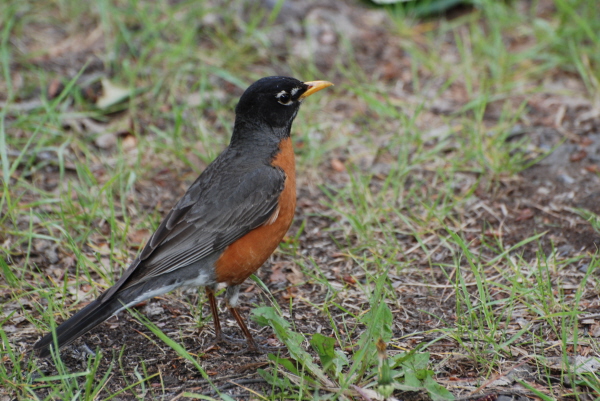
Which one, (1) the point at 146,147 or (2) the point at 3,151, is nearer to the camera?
(2) the point at 3,151

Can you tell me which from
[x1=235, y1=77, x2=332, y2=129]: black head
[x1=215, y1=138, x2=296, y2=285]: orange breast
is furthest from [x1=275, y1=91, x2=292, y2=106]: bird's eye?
[x1=215, y1=138, x2=296, y2=285]: orange breast

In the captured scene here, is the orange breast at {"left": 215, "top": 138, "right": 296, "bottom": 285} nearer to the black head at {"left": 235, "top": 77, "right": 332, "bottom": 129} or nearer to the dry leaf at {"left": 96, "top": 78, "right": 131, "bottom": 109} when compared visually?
the black head at {"left": 235, "top": 77, "right": 332, "bottom": 129}

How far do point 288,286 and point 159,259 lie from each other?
3.11 ft

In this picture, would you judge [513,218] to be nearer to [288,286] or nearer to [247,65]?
[288,286]

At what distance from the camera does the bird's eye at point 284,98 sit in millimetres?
4617

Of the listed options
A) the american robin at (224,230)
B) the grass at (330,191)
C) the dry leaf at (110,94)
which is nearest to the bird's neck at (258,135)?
the american robin at (224,230)

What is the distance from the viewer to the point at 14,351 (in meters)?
3.74

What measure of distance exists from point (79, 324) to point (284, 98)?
2037 millimetres

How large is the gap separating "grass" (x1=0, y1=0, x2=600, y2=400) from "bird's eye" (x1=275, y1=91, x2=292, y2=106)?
867 millimetres

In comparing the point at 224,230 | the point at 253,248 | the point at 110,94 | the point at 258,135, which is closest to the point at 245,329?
the point at 253,248

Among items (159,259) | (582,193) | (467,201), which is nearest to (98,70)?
(159,259)

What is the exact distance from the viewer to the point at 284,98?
464cm

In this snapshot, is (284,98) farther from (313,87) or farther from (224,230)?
(224,230)

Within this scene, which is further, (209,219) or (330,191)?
(330,191)
